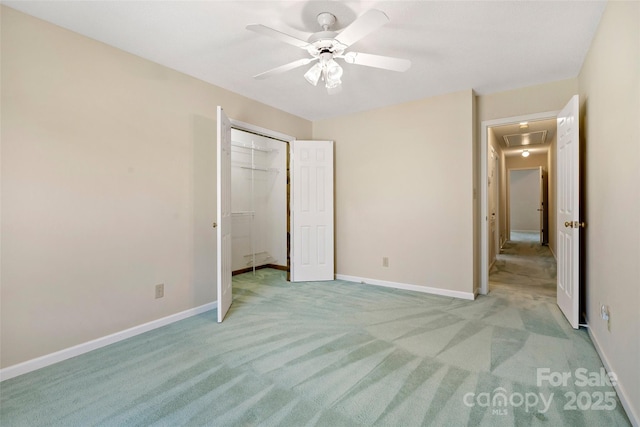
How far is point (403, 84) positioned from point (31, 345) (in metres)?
3.97

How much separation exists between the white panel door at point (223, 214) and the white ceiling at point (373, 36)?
0.61m

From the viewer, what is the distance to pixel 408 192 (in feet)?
13.0

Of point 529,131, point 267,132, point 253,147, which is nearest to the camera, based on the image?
point 267,132

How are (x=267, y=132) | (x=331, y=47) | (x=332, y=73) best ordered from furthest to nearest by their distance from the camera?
(x=267, y=132), (x=332, y=73), (x=331, y=47)

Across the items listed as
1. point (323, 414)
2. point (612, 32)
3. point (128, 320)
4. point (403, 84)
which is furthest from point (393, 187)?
point (128, 320)

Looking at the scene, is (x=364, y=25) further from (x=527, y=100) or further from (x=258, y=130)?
(x=527, y=100)

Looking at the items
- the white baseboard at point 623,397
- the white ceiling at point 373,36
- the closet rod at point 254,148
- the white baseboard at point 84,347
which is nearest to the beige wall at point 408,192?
the white ceiling at point 373,36

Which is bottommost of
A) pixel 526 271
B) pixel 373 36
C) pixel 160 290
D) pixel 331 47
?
pixel 526 271

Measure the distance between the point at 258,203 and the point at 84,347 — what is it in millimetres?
3388

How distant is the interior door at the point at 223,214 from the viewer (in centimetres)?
285

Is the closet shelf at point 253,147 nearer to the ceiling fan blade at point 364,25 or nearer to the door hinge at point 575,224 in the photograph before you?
the ceiling fan blade at point 364,25

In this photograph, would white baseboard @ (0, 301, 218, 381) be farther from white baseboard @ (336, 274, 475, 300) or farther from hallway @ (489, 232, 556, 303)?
hallway @ (489, 232, 556, 303)

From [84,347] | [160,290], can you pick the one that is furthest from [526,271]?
[84,347]

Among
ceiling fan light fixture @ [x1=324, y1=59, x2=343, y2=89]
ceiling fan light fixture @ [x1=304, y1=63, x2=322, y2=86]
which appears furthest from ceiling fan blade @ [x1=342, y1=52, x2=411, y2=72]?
ceiling fan light fixture @ [x1=304, y1=63, x2=322, y2=86]
